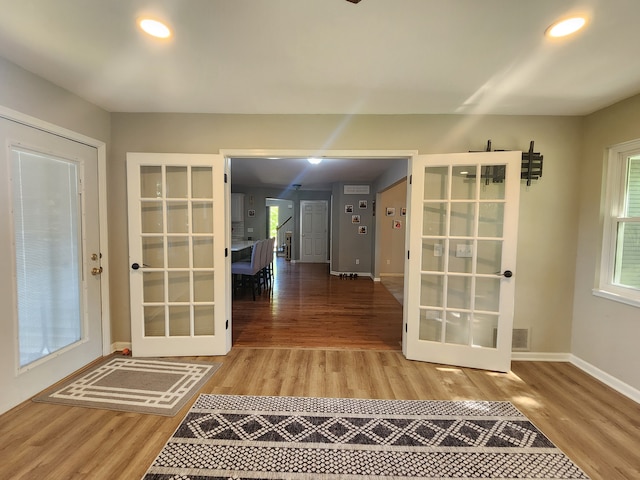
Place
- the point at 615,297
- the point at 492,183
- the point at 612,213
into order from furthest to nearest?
the point at 492,183 < the point at 612,213 < the point at 615,297

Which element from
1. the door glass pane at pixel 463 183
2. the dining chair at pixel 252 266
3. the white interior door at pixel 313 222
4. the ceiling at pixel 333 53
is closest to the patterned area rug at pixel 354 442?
the door glass pane at pixel 463 183

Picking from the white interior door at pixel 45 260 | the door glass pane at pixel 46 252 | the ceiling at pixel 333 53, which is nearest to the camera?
the ceiling at pixel 333 53

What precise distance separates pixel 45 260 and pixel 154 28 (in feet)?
6.40

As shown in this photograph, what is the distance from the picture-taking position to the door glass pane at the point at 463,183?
2.60 metres

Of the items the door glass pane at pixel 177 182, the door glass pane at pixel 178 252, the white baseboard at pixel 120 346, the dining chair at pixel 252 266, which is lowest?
the white baseboard at pixel 120 346

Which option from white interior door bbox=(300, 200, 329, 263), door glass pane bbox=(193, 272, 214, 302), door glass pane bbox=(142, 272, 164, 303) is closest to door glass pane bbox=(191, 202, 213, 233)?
door glass pane bbox=(193, 272, 214, 302)

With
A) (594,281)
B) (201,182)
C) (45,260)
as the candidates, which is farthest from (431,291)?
(45,260)

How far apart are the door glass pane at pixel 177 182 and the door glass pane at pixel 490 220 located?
2.83 m

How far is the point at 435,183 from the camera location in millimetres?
2705

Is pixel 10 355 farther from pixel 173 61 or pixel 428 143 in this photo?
pixel 428 143

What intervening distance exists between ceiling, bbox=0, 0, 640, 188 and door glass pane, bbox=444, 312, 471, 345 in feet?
6.41

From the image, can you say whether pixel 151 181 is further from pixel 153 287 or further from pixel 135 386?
pixel 135 386

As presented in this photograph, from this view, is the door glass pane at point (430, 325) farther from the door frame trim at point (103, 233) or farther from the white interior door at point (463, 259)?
the door frame trim at point (103, 233)

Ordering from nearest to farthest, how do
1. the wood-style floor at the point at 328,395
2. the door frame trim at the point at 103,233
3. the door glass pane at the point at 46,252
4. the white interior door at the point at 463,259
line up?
the wood-style floor at the point at 328,395 → the door glass pane at the point at 46,252 → the white interior door at the point at 463,259 → the door frame trim at the point at 103,233
